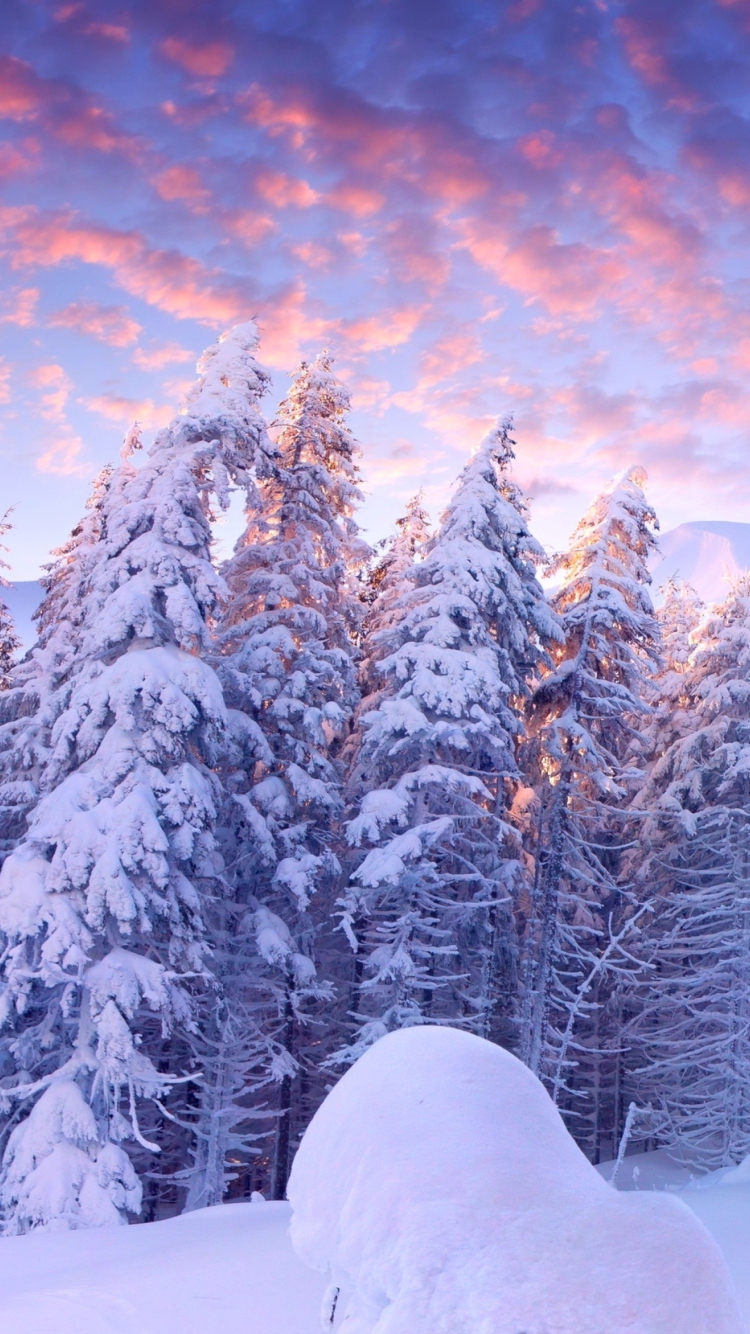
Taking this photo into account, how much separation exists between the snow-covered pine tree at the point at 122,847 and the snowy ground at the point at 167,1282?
13.9 feet

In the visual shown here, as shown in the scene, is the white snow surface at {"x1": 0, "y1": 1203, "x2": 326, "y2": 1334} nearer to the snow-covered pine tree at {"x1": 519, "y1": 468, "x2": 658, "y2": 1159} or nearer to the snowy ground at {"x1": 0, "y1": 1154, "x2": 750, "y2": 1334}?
the snowy ground at {"x1": 0, "y1": 1154, "x2": 750, "y2": 1334}

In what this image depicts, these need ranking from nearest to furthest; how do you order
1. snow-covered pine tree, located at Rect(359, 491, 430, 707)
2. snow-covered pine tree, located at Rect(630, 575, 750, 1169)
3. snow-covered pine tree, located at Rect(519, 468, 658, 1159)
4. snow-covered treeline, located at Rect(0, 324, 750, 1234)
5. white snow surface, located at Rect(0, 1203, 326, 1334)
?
1. white snow surface, located at Rect(0, 1203, 326, 1334)
2. snow-covered treeline, located at Rect(0, 324, 750, 1234)
3. snow-covered pine tree, located at Rect(519, 468, 658, 1159)
4. snow-covered pine tree, located at Rect(630, 575, 750, 1169)
5. snow-covered pine tree, located at Rect(359, 491, 430, 707)

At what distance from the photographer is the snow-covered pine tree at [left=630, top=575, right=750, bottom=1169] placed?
1845 centimetres

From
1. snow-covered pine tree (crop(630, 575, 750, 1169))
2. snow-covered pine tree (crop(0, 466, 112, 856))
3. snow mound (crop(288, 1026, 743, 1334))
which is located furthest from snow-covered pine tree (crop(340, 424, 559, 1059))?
snow mound (crop(288, 1026, 743, 1334))

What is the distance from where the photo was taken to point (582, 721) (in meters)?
18.7

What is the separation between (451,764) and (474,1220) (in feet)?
45.0

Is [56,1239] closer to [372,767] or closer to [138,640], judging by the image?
[138,640]

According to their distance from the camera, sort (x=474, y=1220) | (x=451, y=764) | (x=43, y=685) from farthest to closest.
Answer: (x=43, y=685), (x=451, y=764), (x=474, y=1220)

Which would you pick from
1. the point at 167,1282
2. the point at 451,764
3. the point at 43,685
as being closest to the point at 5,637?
the point at 43,685

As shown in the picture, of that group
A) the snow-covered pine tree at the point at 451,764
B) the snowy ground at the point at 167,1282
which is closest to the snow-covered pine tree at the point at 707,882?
the snow-covered pine tree at the point at 451,764

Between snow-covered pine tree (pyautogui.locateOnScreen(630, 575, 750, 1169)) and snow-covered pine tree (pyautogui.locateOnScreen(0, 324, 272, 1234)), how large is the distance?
9682 millimetres

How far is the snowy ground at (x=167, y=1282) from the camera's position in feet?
15.6

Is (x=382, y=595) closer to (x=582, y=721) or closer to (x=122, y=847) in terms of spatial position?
(x=582, y=721)

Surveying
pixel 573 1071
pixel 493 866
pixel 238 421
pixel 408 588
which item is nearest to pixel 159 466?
pixel 238 421
